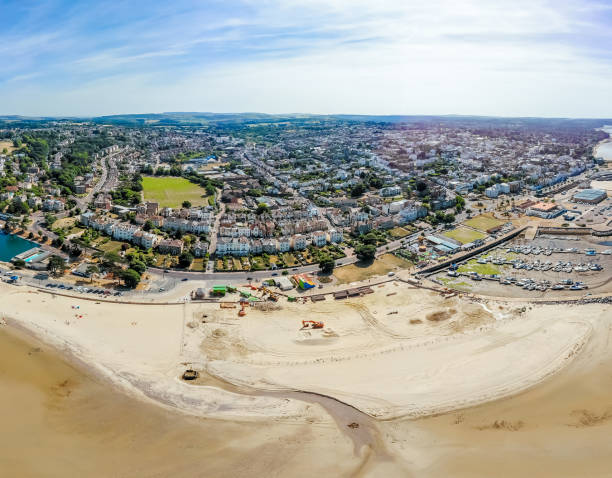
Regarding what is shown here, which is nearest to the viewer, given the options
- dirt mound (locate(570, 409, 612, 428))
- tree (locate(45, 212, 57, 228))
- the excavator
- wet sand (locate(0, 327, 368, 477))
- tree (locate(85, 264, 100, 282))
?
wet sand (locate(0, 327, 368, 477))

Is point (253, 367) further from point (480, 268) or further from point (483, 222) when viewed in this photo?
point (483, 222)

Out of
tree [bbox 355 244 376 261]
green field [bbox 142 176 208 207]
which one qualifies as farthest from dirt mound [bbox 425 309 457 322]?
green field [bbox 142 176 208 207]

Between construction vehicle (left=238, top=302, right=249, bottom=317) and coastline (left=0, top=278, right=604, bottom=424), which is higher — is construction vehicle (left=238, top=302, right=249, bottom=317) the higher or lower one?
the higher one

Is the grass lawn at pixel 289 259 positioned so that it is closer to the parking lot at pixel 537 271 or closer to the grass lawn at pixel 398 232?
the parking lot at pixel 537 271

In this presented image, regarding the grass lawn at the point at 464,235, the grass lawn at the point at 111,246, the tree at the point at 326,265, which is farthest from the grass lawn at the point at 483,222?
the grass lawn at the point at 111,246

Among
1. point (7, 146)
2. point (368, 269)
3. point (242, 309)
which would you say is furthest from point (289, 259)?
point (7, 146)

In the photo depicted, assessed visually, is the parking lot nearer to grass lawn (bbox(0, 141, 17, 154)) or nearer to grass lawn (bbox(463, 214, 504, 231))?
grass lawn (bbox(463, 214, 504, 231))
